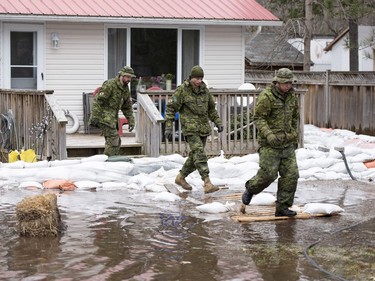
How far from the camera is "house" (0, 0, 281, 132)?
1806cm

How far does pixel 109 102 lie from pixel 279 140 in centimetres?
444

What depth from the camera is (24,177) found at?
43.0 feet

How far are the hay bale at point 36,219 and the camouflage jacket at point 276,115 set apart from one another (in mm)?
2733

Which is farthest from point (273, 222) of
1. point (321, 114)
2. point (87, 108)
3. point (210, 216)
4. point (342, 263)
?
point (321, 114)

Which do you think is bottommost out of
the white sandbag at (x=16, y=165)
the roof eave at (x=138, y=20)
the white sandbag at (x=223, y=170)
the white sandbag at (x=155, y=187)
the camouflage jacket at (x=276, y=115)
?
the white sandbag at (x=155, y=187)

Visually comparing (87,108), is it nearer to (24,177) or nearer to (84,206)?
(24,177)

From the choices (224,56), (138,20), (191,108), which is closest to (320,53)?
(224,56)

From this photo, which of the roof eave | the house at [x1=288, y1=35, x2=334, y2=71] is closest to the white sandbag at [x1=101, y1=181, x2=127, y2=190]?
the roof eave

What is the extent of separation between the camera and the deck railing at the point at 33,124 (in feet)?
47.7

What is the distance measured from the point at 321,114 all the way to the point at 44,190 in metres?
13.6

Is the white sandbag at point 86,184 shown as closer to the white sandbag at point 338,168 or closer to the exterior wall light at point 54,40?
the white sandbag at point 338,168

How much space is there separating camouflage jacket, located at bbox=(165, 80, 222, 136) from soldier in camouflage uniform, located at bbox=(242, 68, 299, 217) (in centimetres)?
226

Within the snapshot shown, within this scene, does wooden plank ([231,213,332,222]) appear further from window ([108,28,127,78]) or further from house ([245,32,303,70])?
house ([245,32,303,70])

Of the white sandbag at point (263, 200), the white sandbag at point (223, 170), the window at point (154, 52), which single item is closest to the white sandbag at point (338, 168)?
the white sandbag at point (223, 170)
